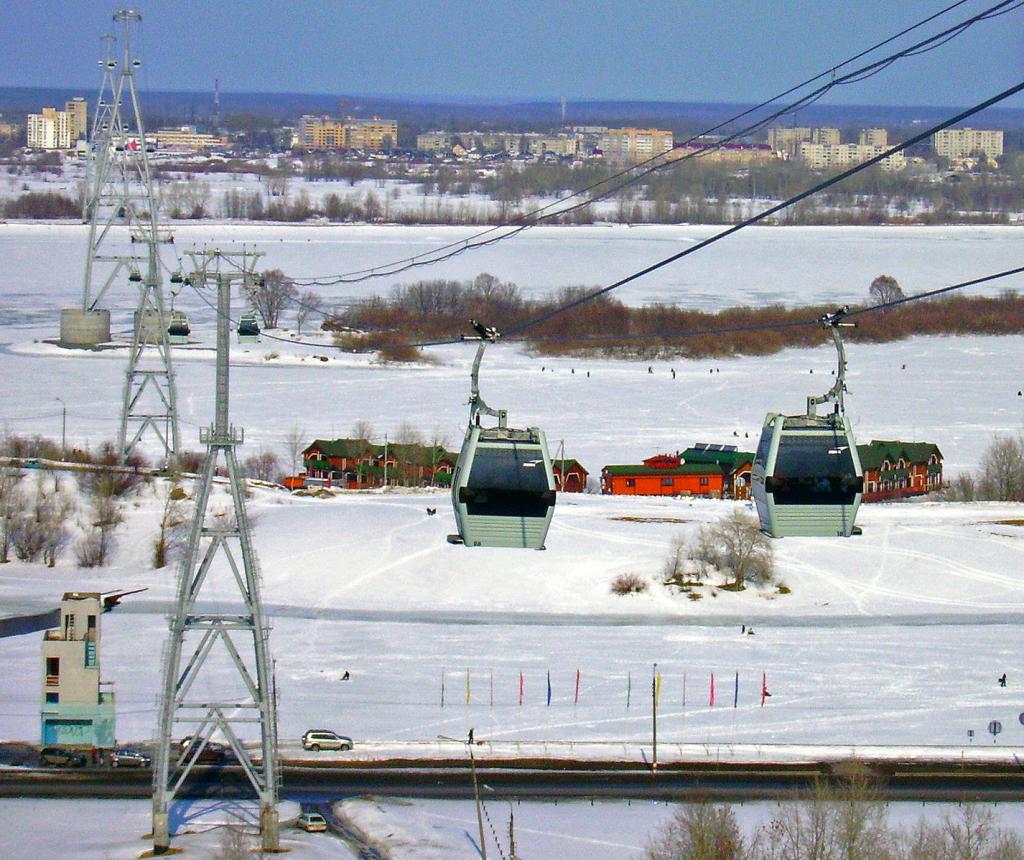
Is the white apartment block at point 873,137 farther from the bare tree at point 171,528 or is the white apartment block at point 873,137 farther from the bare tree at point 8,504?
the bare tree at point 8,504

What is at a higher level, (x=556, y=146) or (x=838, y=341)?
(x=556, y=146)

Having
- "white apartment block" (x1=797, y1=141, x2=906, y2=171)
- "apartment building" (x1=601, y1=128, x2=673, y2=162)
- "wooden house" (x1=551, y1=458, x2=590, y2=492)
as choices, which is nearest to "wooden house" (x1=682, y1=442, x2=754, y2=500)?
"wooden house" (x1=551, y1=458, x2=590, y2=492)

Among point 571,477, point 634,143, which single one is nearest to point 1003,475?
point 571,477

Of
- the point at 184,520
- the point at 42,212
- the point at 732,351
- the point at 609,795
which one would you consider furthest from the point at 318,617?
the point at 42,212

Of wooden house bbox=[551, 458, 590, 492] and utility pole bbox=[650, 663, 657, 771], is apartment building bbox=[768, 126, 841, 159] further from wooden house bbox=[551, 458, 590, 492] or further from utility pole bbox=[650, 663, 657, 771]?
utility pole bbox=[650, 663, 657, 771]

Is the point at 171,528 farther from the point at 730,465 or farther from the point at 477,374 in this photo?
the point at 477,374

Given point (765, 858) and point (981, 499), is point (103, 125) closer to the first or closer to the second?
point (981, 499)
